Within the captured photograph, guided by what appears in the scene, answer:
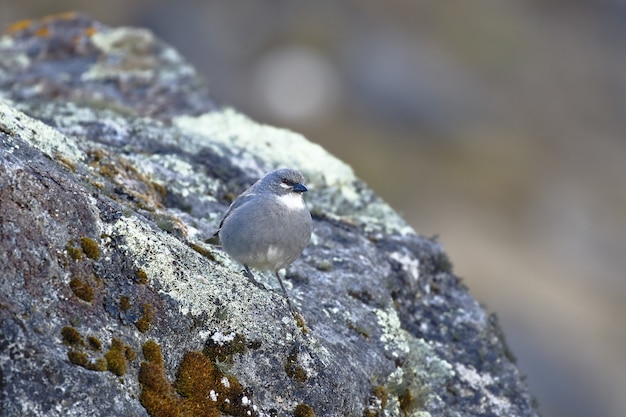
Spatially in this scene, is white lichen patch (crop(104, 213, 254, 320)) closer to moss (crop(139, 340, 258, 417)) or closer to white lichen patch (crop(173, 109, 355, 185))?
moss (crop(139, 340, 258, 417))

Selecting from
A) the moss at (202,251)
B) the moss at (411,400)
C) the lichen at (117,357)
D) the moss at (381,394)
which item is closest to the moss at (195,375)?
the lichen at (117,357)

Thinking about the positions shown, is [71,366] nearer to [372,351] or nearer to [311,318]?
[311,318]

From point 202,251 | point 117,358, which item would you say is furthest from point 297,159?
point 117,358

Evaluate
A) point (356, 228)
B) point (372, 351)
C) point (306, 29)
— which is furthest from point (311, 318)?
point (306, 29)

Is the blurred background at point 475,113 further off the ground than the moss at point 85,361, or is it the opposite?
the blurred background at point 475,113

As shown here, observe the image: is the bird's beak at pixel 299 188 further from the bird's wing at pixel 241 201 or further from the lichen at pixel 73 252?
the lichen at pixel 73 252

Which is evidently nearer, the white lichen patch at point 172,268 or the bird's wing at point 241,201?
the white lichen patch at point 172,268

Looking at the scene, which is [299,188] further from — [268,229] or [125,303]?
[125,303]

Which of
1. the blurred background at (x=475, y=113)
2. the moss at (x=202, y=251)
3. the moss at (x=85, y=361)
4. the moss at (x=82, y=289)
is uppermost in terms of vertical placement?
the blurred background at (x=475, y=113)
